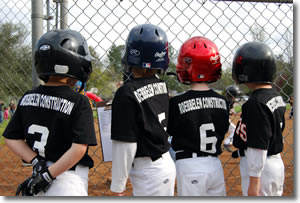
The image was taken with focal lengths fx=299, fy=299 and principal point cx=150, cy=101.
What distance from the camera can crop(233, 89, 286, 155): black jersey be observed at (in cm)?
222

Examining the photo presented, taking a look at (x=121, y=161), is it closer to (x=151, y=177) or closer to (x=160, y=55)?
(x=151, y=177)

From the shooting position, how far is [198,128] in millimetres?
2340

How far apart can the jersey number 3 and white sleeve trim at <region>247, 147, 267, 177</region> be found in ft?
4.87

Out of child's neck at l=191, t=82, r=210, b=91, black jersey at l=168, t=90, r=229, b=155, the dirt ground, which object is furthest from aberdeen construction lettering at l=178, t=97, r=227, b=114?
the dirt ground

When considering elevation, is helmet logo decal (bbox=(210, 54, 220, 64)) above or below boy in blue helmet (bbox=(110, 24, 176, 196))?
above

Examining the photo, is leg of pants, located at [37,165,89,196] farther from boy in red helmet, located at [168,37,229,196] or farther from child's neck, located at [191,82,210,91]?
child's neck, located at [191,82,210,91]

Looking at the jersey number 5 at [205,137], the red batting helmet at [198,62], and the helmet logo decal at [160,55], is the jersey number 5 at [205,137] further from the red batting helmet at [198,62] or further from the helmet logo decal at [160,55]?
the helmet logo decal at [160,55]

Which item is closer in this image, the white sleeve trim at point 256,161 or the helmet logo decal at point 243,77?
the white sleeve trim at point 256,161

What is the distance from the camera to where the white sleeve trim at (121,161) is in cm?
208

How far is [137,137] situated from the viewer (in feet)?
7.10

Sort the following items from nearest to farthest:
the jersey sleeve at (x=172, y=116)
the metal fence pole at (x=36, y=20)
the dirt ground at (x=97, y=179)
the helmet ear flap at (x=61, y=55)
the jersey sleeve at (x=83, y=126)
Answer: the jersey sleeve at (x=83, y=126) → the helmet ear flap at (x=61, y=55) → the jersey sleeve at (x=172, y=116) → the metal fence pole at (x=36, y=20) → the dirt ground at (x=97, y=179)

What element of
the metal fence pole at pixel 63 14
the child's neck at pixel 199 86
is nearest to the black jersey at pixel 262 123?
the child's neck at pixel 199 86

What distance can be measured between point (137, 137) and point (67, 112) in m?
0.52

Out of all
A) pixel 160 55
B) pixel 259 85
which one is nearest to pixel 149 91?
pixel 160 55
